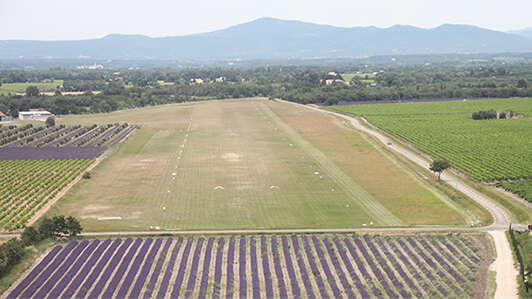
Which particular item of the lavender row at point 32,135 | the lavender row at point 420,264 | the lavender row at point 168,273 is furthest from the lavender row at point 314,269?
the lavender row at point 32,135

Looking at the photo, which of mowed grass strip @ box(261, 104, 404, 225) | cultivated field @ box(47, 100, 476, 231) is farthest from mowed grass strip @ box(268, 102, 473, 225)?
mowed grass strip @ box(261, 104, 404, 225)

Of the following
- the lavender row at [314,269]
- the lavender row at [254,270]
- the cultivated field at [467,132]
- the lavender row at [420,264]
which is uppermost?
the lavender row at [254,270]

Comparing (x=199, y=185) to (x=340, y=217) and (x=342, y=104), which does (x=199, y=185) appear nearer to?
(x=340, y=217)

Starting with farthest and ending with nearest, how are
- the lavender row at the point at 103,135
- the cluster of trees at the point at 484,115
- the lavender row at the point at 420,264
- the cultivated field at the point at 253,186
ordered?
the cluster of trees at the point at 484,115
the lavender row at the point at 103,135
the cultivated field at the point at 253,186
the lavender row at the point at 420,264

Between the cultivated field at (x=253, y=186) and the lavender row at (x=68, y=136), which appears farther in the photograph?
the lavender row at (x=68, y=136)

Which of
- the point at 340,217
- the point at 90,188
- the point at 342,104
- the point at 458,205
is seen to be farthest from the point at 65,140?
the point at 342,104

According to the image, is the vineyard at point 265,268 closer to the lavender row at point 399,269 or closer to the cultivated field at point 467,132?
the lavender row at point 399,269

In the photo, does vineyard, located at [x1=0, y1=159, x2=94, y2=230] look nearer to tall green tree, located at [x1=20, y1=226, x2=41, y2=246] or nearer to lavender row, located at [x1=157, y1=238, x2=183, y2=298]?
tall green tree, located at [x1=20, y1=226, x2=41, y2=246]
